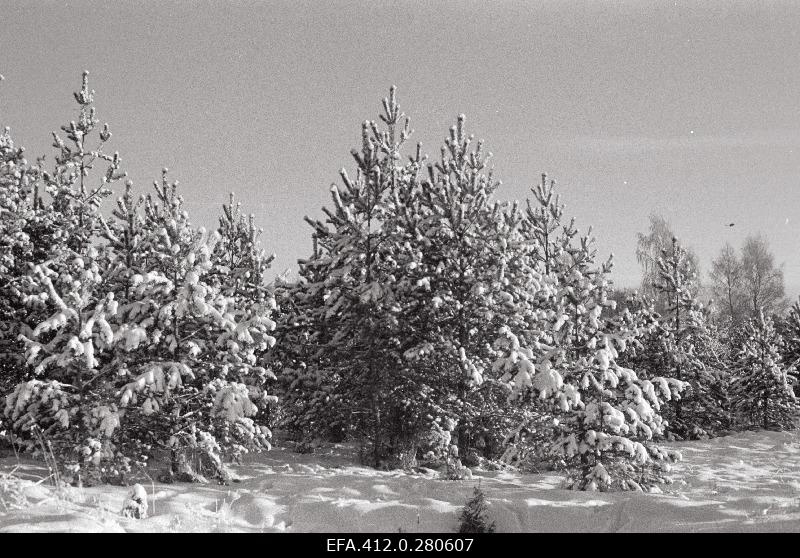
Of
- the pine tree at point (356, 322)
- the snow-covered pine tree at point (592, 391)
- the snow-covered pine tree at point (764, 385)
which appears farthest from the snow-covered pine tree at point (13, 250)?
the snow-covered pine tree at point (764, 385)

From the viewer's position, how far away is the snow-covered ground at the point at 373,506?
23.1 feet

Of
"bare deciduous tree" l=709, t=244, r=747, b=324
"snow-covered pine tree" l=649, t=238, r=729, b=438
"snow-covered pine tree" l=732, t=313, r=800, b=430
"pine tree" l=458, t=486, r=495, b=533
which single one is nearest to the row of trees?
"pine tree" l=458, t=486, r=495, b=533

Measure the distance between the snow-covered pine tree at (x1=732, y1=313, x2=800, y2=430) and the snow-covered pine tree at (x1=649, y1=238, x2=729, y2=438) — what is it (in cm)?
94

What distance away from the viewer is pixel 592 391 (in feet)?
37.4

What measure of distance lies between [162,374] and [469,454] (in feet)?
26.7

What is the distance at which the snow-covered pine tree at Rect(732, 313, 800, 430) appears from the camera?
24.0 meters

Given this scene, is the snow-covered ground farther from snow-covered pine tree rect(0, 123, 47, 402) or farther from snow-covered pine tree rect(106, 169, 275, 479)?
snow-covered pine tree rect(0, 123, 47, 402)

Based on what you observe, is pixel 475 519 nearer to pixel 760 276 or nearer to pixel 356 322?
pixel 356 322

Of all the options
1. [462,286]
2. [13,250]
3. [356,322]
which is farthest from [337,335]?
[13,250]

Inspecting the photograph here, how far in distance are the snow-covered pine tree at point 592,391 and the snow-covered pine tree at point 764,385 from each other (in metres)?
15.7

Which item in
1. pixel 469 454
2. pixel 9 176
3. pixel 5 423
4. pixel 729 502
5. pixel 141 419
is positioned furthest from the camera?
pixel 469 454

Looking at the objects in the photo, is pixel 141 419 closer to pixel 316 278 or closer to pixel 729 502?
pixel 316 278

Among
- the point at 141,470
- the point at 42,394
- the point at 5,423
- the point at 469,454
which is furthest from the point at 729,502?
the point at 5,423

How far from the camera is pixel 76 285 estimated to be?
10961 mm
